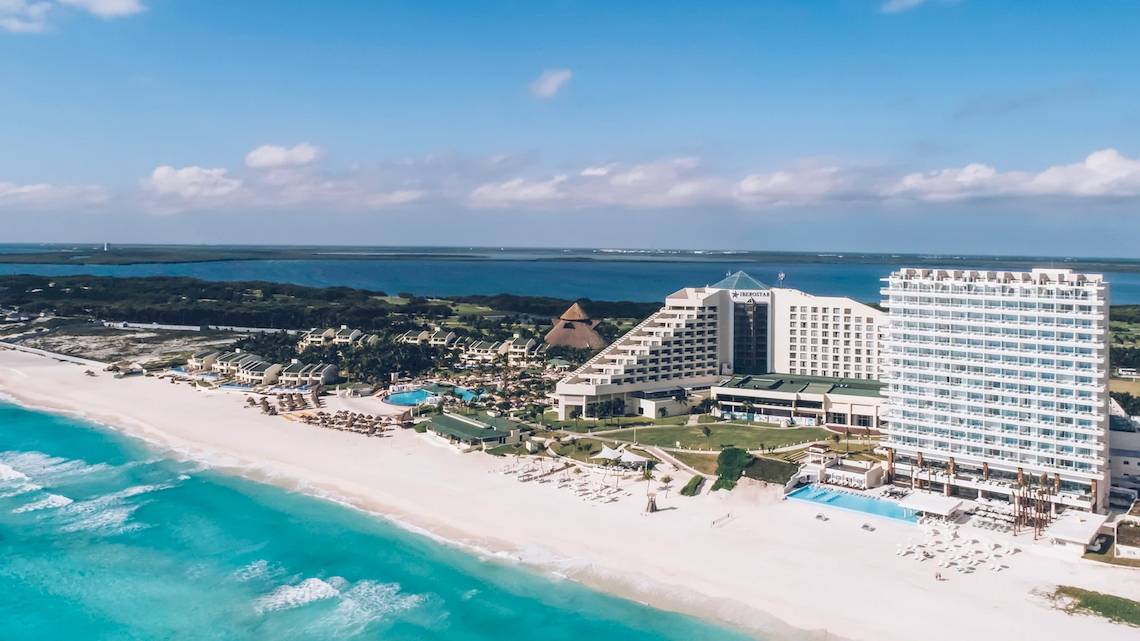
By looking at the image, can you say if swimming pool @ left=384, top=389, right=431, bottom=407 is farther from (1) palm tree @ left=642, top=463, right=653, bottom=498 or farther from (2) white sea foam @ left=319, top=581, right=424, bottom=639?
(2) white sea foam @ left=319, top=581, right=424, bottom=639

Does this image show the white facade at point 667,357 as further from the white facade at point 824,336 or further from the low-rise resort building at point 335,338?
the low-rise resort building at point 335,338

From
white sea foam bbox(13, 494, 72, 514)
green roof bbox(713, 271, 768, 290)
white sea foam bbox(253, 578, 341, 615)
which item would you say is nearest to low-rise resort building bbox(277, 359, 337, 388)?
white sea foam bbox(13, 494, 72, 514)

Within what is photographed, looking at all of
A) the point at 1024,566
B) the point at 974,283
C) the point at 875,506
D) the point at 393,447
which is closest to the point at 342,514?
the point at 393,447

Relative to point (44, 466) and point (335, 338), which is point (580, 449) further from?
point (335, 338)

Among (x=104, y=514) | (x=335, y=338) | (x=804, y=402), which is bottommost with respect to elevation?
(x=104, y=514)

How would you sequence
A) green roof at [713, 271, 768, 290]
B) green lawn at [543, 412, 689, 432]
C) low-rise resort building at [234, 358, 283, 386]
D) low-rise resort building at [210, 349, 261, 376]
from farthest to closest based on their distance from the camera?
low-rise resort building at [210, 349, 261, 376] < low-rise resort building at [234, 358, 283, 386] < green roof at [713, 271, 768, 290] < green lawn at [543, 412, 689, 432]

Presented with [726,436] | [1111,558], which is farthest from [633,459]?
[1111,558]
